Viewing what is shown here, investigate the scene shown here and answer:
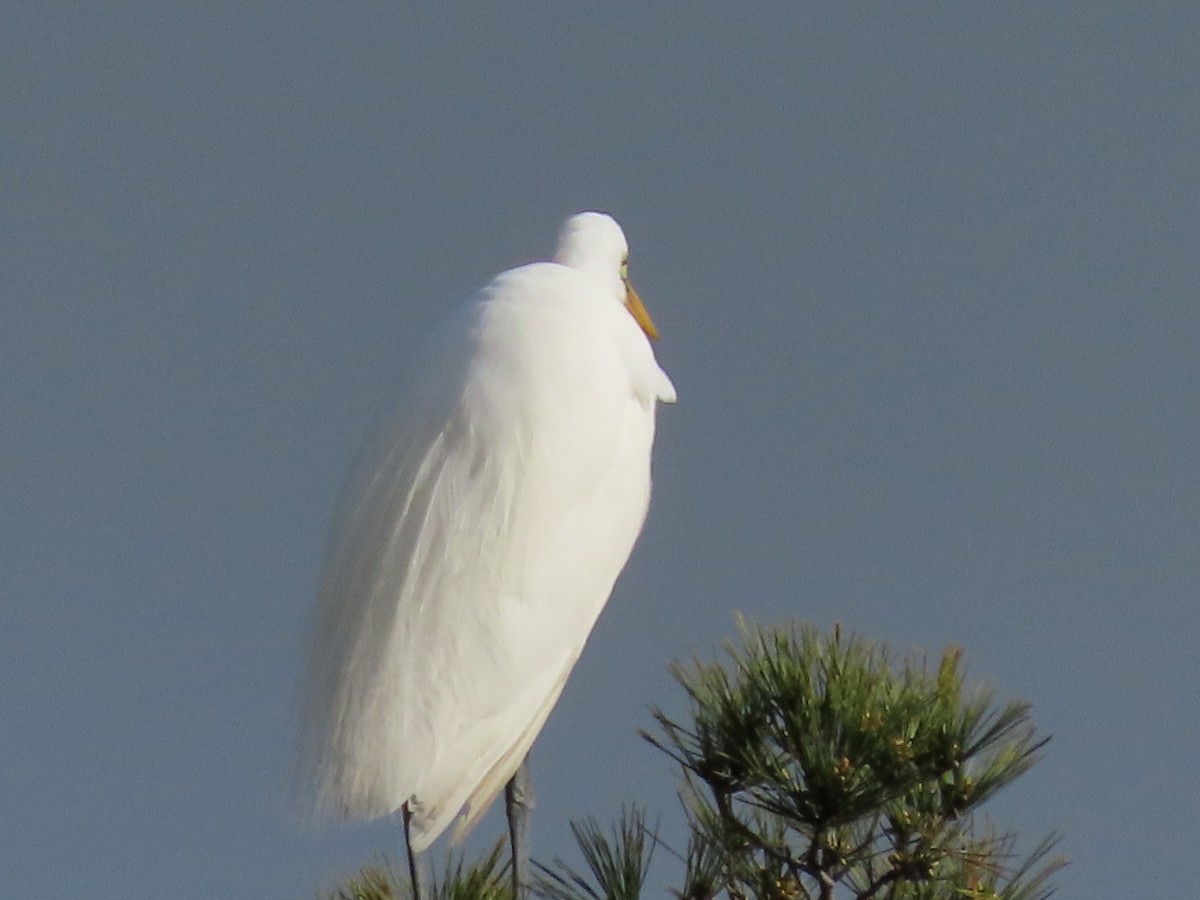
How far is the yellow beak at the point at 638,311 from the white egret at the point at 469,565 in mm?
1357

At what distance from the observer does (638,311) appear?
5.11 metres

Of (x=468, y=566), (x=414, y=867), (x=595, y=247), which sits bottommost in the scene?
(x=414, y=867)

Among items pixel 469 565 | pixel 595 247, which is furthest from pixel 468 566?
pixel 595 247

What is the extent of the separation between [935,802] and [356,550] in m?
1.36

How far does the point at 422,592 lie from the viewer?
3.35 meters

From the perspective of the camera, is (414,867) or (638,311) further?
(638,311)

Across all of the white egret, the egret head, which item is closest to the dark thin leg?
the white egret

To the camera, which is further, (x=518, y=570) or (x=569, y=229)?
(x=569, y=229)

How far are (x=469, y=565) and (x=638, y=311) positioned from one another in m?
1.92

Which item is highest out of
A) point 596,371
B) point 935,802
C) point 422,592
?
point 596,371

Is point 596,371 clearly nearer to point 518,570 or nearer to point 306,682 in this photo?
point 518,570

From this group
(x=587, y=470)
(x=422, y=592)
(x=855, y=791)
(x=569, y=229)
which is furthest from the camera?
(x=569, y=229)

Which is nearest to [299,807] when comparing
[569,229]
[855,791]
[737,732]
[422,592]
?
[422,592]

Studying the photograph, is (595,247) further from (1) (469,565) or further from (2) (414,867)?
(2) (414,867)
